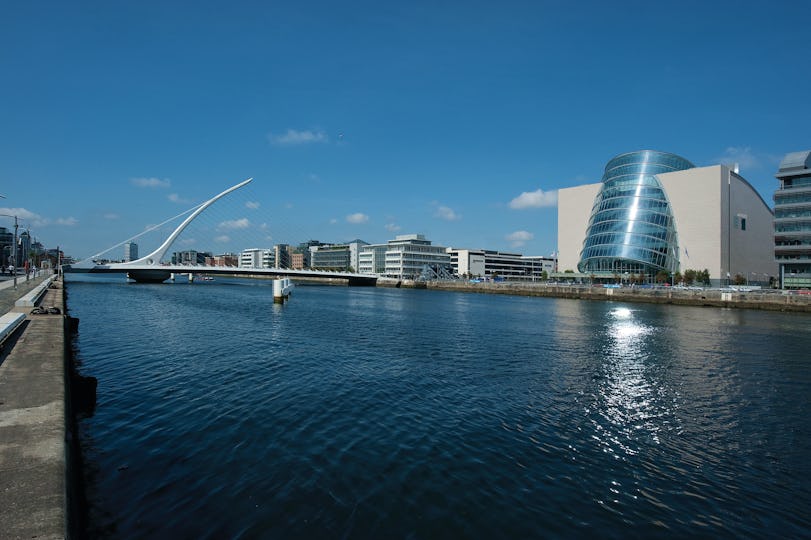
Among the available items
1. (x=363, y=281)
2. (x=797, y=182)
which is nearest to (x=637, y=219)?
(x=797, y=182)

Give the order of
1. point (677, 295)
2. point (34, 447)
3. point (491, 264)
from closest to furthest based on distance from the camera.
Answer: point (34, 447) → point (677, 295) → point (491, 264)

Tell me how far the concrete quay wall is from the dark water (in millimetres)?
1252

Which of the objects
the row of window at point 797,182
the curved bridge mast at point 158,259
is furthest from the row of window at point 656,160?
the curved bridge mast at point 158,259

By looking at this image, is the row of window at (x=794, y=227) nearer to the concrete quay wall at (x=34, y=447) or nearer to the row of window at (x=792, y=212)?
the row of window at (x=792, y=212)

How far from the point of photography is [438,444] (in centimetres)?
986

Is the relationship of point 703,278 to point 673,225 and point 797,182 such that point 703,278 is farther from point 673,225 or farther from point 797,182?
point 797,182

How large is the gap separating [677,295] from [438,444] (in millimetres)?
70677

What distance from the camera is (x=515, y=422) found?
452 inches

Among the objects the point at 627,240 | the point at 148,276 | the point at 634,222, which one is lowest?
the point at 148,276

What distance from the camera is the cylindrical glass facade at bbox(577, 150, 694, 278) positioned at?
9881 centimetres

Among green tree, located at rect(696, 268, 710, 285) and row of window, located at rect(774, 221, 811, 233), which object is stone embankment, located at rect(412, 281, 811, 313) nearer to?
row of window, located at rect(774, 221, 811, 233)

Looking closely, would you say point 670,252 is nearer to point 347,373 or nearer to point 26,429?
point 347,373

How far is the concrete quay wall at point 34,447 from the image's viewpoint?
15.3ft

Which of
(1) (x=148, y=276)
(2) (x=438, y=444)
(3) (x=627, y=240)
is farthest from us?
(1) (x=148, y=276)
